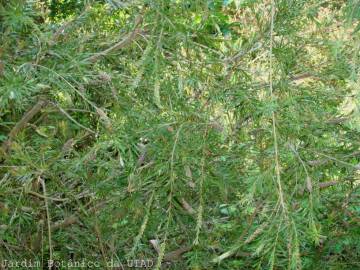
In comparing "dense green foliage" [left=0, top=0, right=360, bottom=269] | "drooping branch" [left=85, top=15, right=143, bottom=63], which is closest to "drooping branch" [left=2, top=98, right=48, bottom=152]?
"dense green foliage" [left=0, top=0, right=360, bottom=269]

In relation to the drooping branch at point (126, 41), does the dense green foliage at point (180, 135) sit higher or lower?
lower

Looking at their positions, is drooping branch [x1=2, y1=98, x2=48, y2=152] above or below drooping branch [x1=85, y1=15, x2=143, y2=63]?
below

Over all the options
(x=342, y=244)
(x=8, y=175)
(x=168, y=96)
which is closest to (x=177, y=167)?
(x=168, y=96)

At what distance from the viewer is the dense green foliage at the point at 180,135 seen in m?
0.95

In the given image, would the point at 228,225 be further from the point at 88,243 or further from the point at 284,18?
the point at 284,18

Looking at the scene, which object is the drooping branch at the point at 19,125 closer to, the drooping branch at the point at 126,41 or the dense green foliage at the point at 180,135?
the dense green foliage at the point at 180,135

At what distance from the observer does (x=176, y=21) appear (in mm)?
955

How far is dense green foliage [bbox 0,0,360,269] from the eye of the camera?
95cm

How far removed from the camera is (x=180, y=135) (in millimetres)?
1027

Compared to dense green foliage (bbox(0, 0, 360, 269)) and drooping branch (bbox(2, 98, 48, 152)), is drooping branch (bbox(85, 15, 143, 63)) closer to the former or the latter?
dense green foliage (bbox(0, 0, 360, 269))

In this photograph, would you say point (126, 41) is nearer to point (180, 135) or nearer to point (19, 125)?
point (180, 135)

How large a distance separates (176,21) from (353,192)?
64cm

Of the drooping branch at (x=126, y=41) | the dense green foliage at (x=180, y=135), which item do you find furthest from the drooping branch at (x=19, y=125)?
the drooping branch at (x=126, y=41)

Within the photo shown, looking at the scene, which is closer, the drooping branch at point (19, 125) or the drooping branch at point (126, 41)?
the drooping branch at point (126, 41)
